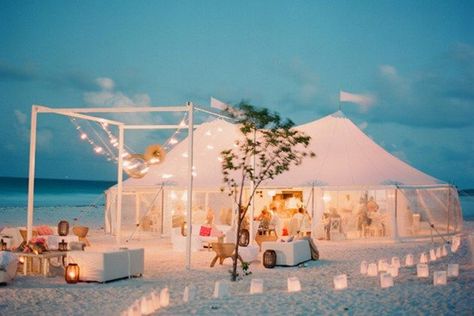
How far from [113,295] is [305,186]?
32.0 ft

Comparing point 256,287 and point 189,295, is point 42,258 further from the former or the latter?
point 256,287

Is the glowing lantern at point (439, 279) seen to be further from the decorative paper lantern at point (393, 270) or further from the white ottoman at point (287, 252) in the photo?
the white ottoman at point (287, 252)

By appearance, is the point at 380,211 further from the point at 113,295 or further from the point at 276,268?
the point at 113,295

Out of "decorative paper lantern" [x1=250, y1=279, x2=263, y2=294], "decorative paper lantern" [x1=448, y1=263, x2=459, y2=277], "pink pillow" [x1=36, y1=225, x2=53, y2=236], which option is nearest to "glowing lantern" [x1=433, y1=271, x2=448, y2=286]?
"decorative paper lantern" [x1=448, y1=263, x2=459, y2=277]

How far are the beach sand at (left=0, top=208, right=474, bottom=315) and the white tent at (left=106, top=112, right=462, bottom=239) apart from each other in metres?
5.35

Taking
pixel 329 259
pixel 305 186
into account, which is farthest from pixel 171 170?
pixel 329 259

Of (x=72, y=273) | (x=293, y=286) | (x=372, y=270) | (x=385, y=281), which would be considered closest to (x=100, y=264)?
(x=72, y=273)

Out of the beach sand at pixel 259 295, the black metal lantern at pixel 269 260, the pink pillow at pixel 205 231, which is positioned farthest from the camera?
the pink pillow at pixel 205 231

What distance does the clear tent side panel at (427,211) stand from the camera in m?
16.4

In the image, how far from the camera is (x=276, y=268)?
10.7m

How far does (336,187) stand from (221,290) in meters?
9.42

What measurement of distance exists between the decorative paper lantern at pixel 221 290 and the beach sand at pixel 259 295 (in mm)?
102

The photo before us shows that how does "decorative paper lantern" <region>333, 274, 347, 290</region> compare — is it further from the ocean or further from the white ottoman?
the ocean

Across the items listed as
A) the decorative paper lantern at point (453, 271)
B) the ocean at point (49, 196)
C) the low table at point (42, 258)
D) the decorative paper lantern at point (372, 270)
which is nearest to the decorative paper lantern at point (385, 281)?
the decorative paper lantern at point (372, 270)
